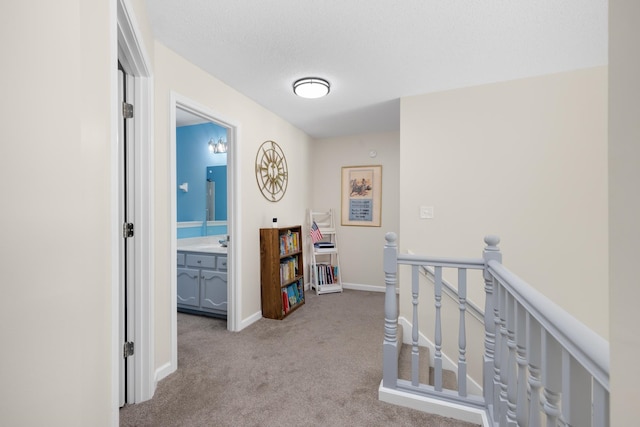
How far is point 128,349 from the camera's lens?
5.64 feet

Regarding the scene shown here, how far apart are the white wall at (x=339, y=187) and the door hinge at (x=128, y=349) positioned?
10.6 feet

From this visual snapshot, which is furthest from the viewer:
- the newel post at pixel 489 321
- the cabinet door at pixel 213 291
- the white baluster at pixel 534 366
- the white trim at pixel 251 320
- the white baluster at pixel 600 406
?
the cabinet door at pixel 213 291

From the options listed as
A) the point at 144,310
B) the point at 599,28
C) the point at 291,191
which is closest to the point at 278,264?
the point at 291,191

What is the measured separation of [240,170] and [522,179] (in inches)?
102

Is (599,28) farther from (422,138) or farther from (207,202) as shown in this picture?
(207,202)

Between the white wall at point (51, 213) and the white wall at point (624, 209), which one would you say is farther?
the white wall at point (51, 213)

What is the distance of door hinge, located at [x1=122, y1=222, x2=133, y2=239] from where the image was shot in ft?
5.63

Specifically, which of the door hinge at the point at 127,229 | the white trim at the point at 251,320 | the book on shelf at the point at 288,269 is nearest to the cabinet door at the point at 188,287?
the white trim at the point at 251,320

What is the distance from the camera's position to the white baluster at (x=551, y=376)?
79 centimetres

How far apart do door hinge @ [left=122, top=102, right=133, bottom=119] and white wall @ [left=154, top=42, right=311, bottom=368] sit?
228 millimetres

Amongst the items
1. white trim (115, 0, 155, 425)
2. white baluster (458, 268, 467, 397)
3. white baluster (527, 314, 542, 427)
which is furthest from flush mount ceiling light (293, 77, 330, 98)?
white baluster (527, 314, 542, 427)

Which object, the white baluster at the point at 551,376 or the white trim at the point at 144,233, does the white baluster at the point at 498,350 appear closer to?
the white baluster at the point at 551,376

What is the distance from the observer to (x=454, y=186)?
279cm

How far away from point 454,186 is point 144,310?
271 centimetres
